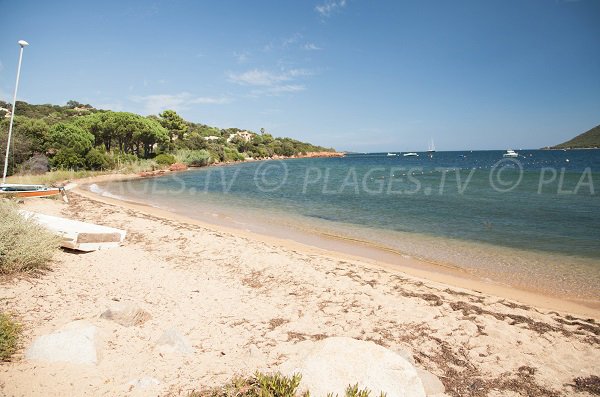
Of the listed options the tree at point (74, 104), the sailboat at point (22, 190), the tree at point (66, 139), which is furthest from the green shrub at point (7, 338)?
the tree at point (74, 104)

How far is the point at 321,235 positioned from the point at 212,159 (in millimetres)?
53221

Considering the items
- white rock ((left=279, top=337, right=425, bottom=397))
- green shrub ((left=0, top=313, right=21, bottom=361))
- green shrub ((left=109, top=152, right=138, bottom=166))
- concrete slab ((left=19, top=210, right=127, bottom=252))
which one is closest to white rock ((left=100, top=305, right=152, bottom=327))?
green shrub ((left=0, top=313, right=21, bottom=361))

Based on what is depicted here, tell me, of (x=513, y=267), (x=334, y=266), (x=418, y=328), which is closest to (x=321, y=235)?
(x=334, y=266)

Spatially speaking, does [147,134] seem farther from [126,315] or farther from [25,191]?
[126,315]

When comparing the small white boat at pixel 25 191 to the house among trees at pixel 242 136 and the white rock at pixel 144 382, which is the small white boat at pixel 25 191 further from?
the house among trees at pixel 242 136

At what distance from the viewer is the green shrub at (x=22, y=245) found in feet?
20.0

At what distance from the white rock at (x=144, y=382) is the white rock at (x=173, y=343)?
64 centimetres

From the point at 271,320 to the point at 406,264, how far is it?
5.35 metres

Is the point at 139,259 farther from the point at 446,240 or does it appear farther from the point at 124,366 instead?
the point at 446,240

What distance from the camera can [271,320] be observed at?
5613 millimetres

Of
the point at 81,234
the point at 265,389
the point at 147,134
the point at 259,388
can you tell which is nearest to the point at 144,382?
the point at 259,388

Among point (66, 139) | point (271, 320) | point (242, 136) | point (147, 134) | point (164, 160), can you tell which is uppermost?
point (242, 136)

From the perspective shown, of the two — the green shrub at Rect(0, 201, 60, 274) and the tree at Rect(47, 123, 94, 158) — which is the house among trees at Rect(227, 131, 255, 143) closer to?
the tree at Rect(47, 123, 94, 158)

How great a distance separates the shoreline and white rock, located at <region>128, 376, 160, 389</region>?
6777 mm
